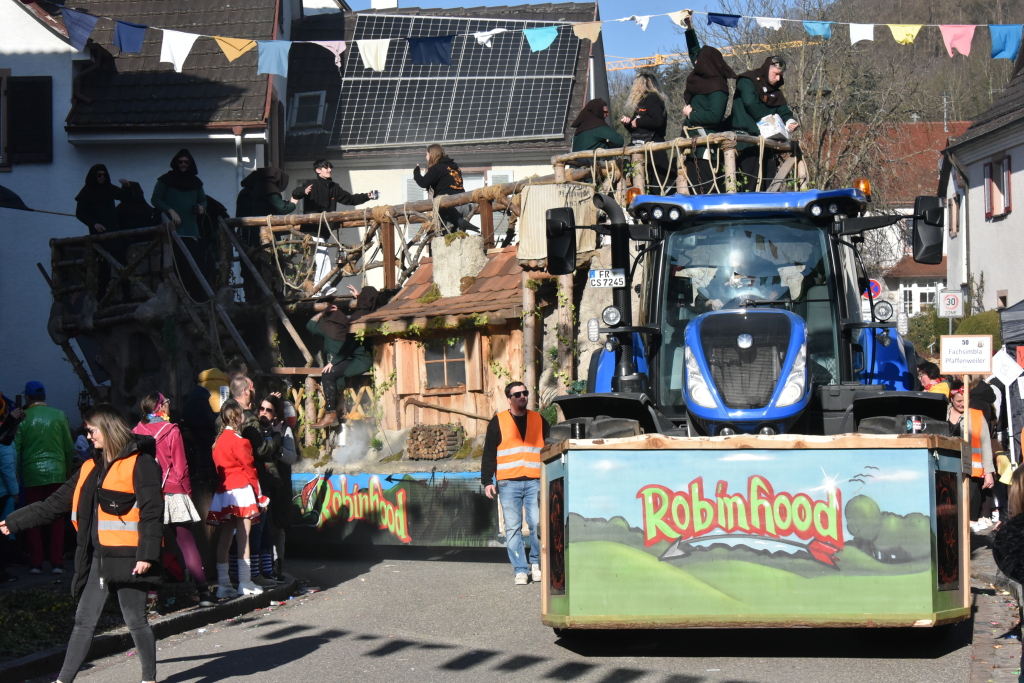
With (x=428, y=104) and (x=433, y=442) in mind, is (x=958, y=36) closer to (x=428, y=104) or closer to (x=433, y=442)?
(x=433, y=442)

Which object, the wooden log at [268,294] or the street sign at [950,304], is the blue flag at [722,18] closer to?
the street sign at [950,304]

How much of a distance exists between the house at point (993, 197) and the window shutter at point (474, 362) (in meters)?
19.2

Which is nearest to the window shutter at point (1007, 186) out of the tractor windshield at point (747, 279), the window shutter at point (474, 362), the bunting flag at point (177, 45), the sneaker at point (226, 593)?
the window shutter at point (474, 362)

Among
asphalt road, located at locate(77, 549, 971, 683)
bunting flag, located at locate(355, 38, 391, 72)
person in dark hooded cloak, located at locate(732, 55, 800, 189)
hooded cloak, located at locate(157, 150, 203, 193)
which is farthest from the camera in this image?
hooded cloak, located at locate(157, 150, 203, 193)

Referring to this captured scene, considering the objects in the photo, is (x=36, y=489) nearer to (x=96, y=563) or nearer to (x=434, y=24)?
(x=96, y=563)

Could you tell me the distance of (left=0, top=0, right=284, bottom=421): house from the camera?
23938 mm

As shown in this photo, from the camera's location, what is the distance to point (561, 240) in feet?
28.9

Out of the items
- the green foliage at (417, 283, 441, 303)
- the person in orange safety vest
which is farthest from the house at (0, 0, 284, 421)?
the person in orange safety vest

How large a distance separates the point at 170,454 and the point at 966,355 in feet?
29.3

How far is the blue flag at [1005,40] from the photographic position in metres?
15.1

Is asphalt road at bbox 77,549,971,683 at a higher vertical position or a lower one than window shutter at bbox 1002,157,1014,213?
lower

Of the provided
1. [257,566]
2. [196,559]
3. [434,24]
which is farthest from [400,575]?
[434,24]

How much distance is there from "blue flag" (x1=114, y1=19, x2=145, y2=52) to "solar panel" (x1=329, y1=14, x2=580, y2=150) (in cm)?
1181

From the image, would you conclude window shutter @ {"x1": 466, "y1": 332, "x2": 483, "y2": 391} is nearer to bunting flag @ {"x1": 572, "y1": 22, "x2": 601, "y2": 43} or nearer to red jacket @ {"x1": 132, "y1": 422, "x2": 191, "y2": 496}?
bunting flag @ {"x1": 572, "y1": 22, "x2": 601, "y2": 43}
